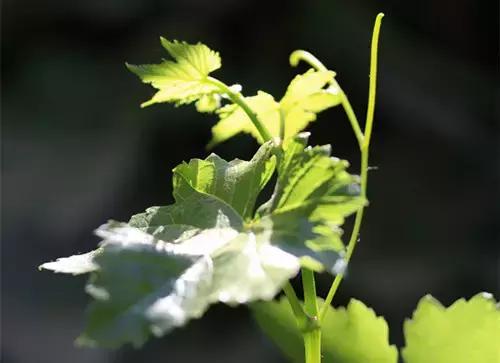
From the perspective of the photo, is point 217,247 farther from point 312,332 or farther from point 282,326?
point 282,326

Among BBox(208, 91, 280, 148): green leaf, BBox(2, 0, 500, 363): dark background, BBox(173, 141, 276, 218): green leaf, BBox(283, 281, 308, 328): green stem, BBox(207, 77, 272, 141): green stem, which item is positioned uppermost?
BBox(2, 0, 500, 363): dark background

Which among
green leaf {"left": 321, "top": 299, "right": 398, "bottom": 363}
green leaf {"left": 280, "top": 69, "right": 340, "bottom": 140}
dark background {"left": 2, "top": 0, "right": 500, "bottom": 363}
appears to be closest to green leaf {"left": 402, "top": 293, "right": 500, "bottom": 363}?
green leaf {"left": 321, "top": 299, "right": 398, "bottom": 363}

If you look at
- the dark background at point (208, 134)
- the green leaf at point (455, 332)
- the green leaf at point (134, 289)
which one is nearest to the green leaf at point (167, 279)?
the green leaf at point (134, 289)

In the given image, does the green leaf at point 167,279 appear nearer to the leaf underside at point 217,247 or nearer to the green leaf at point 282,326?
the leaf underside at point 217,247

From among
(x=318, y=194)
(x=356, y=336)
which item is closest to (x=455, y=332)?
(x=356, y=336)

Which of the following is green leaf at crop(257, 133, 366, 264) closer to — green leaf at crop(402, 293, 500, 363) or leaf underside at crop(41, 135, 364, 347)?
leaf underside at crop(41, 135, 364, 347)
